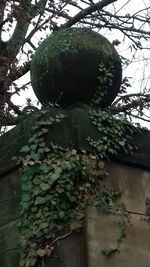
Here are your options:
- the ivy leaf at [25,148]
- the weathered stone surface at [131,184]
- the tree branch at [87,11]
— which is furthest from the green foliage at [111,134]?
the tree branch at [87,11]

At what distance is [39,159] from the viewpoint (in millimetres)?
3381

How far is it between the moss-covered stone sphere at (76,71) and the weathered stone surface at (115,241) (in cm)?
104

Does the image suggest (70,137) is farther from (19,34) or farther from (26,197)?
(19,34)

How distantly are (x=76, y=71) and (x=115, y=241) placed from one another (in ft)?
4.40

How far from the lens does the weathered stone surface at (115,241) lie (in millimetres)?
3072

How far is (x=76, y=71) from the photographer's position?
3742mm

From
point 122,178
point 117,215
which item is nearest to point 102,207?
point 117,215

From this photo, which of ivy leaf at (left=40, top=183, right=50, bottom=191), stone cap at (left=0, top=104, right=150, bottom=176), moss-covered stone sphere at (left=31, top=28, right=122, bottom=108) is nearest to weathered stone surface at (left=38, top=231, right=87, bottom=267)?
ivy leaf at (left=40, top=183, right=50, bottom=191)

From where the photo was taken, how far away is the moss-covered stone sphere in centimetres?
377

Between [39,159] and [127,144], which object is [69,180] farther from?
[127,144]

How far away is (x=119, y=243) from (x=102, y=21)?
4795mm

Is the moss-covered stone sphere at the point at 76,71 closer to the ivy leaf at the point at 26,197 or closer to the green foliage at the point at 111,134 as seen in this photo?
the green foliage at the point at 111,134

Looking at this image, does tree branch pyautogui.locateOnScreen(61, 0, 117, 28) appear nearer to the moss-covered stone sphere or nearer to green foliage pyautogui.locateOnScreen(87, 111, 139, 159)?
the moss-covered stone sphere

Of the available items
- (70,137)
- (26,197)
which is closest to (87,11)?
(70,137)
